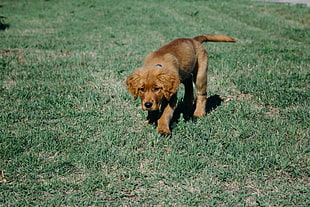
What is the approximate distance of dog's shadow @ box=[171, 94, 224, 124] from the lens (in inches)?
203

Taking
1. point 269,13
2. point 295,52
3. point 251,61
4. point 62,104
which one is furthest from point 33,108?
point 269,13

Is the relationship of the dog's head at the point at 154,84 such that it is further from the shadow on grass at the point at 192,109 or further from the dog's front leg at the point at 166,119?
the shadow on grass at the point at 192,109

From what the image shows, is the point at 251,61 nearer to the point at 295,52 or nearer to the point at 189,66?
the point at 295,52

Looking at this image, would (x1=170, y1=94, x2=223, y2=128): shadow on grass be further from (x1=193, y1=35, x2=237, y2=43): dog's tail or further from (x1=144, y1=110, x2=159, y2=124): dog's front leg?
(x1=193, y1=35, x2=237, y2=43): dog's tail

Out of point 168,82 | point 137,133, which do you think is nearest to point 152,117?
point 137,133

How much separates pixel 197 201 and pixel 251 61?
5.40 metres

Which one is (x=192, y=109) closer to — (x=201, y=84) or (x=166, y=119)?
(x=201, y=84)

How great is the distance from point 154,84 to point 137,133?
0.82m

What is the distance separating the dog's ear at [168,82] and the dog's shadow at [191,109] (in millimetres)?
889

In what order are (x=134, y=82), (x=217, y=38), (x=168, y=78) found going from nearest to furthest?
1. (x=168, y=78)
2. (x=134, y=82)
3. (x=217, y=38)

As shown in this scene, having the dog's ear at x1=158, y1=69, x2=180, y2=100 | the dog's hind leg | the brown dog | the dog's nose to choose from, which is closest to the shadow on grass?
the brown dog

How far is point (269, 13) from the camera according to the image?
15.1m

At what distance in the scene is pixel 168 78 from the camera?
4.11m

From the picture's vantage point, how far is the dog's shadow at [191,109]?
Result: 5.16 metres
